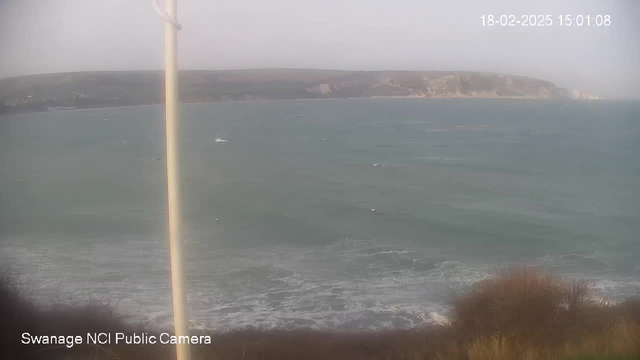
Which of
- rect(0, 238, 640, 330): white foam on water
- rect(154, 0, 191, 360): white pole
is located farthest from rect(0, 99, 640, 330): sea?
rect(154, 0, 191, 360): white pole

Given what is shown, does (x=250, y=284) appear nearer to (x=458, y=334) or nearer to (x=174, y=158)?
(x=458, y=334)

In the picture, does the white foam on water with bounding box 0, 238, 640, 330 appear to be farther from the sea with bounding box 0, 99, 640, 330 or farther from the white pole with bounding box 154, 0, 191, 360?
the white pole with bounding box 154, 0, 191, 360

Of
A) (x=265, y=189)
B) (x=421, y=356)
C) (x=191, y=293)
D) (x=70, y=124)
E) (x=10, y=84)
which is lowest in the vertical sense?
(x=421, y=356)

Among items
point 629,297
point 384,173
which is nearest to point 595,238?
Answer: point 629,297

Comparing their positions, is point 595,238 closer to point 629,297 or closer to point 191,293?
point 629,297

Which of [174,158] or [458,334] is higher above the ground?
[174,158]

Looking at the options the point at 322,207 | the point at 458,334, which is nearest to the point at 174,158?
the point at 458,334

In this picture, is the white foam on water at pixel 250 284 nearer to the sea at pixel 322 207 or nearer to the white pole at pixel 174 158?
the sea at pixel 322 207
